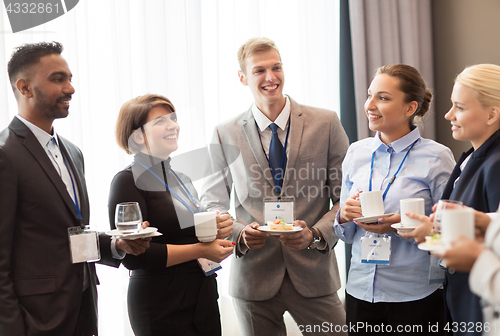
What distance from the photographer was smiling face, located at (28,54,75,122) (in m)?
1.80

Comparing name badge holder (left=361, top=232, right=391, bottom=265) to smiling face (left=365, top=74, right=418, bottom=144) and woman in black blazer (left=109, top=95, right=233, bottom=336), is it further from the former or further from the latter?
woman in black blazer (left=109, top=95, right=233, bottom=336)

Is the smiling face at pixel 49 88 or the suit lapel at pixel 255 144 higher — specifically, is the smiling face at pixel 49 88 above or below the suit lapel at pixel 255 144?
above

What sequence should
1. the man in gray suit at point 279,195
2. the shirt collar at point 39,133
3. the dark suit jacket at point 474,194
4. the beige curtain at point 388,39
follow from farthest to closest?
the beige curtain at point 388,39 < the man in gray suit at point 279,195 < the shirt collar at point 39,133 < the dark suit jacket at point 474,194

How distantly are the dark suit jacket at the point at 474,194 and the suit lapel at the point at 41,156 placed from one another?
5.33 feet

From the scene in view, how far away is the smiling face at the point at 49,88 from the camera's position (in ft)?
5.90

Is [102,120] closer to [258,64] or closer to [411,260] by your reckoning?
[258,64]

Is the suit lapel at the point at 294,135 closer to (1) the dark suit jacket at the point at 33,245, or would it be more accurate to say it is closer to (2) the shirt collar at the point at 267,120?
(2) the shirt collar at the point at 267,120

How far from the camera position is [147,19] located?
289 centimetres

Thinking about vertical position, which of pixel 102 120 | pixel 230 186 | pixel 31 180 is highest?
pixel 102 120

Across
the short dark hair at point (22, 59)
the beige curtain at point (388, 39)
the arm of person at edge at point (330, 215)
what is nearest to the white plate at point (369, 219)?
the arm of person at edge at point (330, 215)

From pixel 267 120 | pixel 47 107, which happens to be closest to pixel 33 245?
pixel 47 107

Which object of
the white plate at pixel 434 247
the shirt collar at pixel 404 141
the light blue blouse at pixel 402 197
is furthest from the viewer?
the shirt collar at pixel 404 141

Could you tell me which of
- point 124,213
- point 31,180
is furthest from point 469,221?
point 31,180

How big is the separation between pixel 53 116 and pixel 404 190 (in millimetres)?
1641
